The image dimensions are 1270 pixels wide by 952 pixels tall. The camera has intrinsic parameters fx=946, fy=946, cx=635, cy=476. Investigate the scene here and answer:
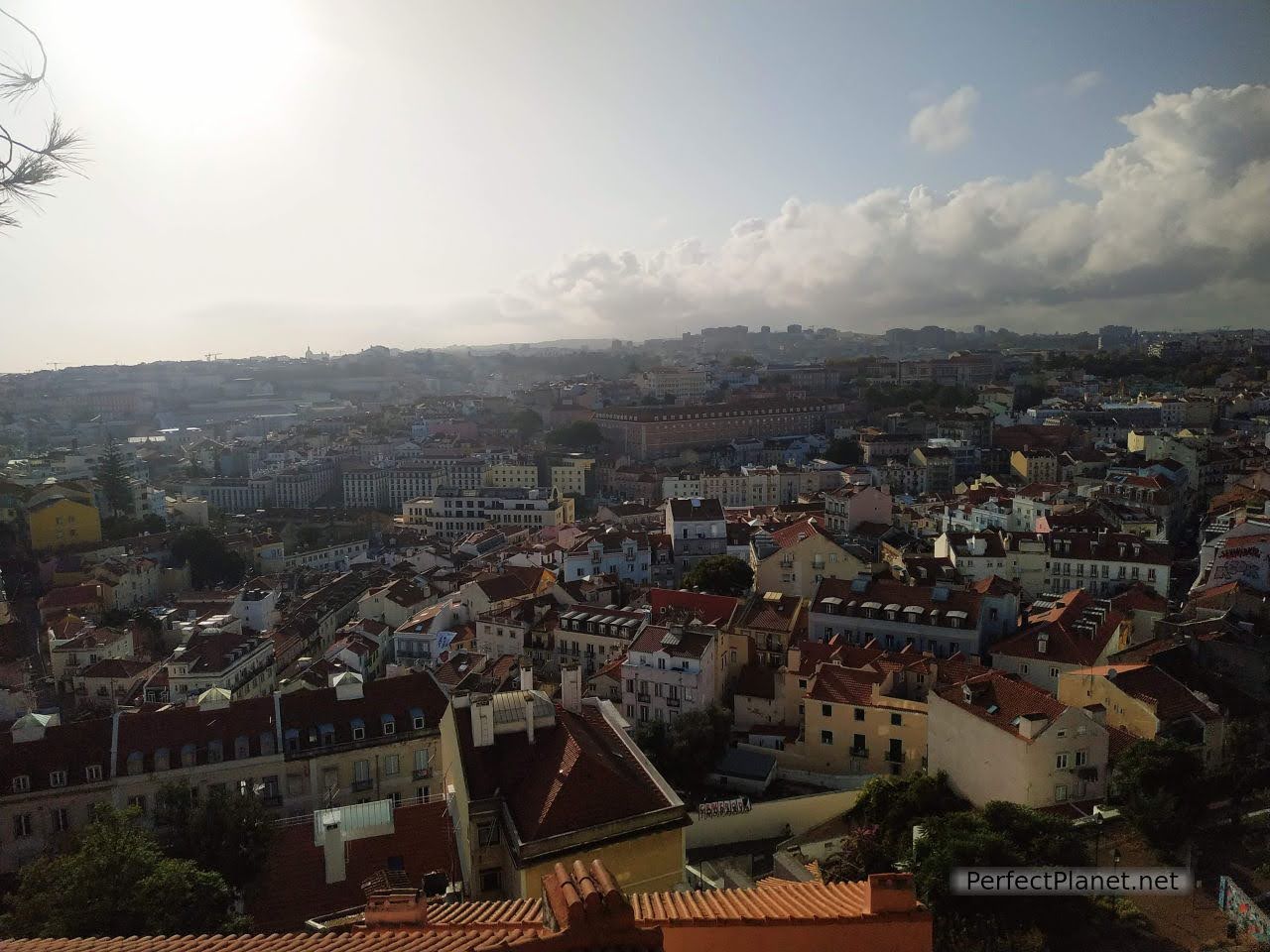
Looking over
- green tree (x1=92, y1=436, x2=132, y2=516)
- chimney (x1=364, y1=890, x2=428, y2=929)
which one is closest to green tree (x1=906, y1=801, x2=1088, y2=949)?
chimney (x1=364, y1=890, x2=428, y2=929)

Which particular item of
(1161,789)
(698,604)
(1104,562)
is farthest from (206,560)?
(1161,789)

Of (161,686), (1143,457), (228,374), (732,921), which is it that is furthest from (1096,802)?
(228,374)

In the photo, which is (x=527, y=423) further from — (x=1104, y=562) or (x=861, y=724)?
(x=861, y=724)

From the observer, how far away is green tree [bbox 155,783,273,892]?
8867 mm

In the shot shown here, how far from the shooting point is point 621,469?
151ft

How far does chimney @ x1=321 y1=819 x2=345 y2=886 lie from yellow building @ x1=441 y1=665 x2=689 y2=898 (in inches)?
40.0

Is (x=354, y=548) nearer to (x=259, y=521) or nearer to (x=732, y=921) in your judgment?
(x=259, y=521)

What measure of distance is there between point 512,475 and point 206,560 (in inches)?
638

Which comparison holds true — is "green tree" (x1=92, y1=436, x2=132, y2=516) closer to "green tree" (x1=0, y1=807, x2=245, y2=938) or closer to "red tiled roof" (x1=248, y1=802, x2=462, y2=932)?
"red tiled roof" (x1=248, y1=802, x2=462, y2=932)

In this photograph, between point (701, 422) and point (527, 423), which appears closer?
point (701, 422)

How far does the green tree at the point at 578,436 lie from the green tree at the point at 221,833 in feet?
150

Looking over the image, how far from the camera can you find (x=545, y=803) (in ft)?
24.8

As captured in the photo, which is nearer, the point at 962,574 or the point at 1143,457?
the point at 962,574

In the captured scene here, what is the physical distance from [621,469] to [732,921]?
1660 inches
